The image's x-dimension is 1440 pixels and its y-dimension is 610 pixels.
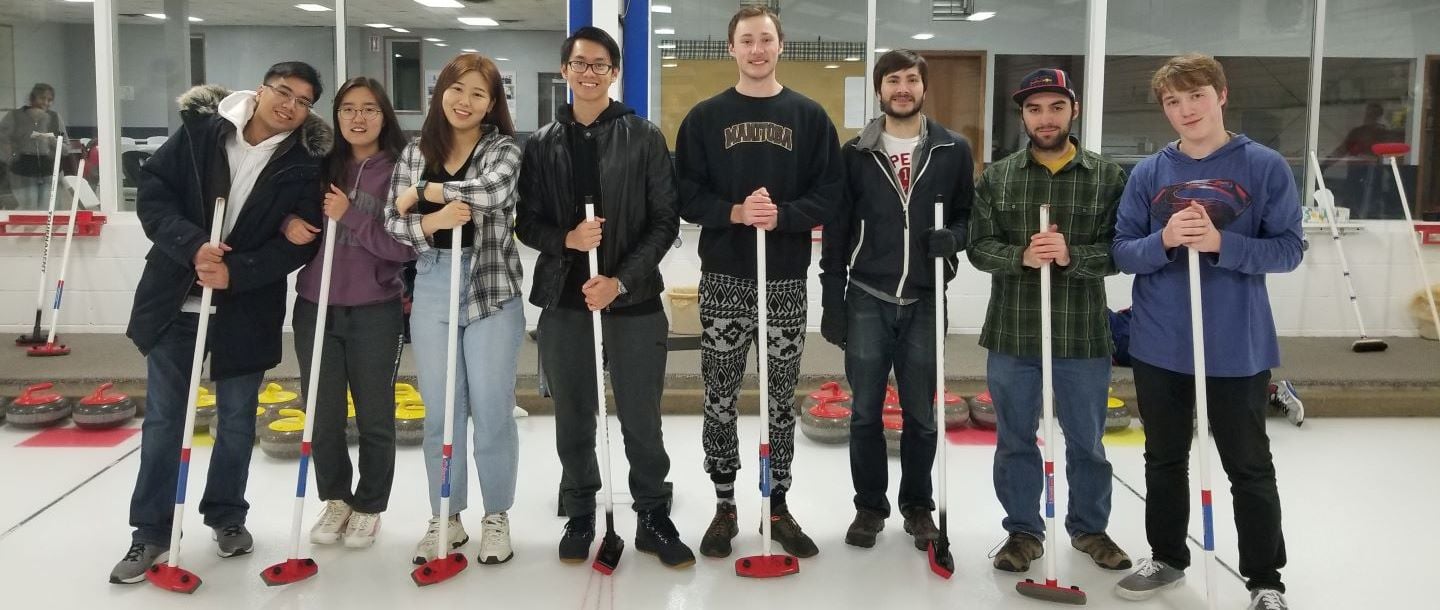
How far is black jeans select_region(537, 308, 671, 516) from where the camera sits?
126 inches

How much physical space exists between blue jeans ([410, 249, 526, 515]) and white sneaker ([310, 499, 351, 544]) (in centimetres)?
41

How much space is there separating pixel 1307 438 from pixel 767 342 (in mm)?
3303

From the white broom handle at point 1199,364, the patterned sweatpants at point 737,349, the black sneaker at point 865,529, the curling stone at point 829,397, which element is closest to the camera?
the white broom handle at point 1199,364

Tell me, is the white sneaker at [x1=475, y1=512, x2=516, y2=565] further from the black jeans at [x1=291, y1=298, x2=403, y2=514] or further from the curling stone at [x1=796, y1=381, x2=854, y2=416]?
the curling stone at [x1=796, y1=381, x2=854, y2=416]

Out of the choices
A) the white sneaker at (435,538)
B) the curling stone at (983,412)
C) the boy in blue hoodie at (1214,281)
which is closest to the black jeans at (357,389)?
the white sneaker at (435,538)

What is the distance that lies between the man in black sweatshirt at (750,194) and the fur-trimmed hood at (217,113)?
1.11 m

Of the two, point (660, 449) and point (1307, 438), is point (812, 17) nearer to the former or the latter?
point (1307, 438)

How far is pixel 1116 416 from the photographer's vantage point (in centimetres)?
506

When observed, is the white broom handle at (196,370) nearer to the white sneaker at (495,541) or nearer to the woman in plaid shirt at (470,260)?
the woman in plaid shirt at (470,260)

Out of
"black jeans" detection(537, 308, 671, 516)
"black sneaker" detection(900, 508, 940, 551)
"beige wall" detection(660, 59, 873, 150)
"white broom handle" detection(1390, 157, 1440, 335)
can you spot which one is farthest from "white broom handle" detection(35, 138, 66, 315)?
"white broom handle" detection(1390, 157, 1440, 335)

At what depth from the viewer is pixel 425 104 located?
23.2 feet

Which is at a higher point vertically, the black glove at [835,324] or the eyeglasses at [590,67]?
the eyeglasses at [590,67]

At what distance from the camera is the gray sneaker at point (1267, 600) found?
2.86 meters

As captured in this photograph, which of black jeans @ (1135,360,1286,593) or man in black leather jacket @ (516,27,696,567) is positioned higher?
man in black leather jacket @ (516,27,696,567)
